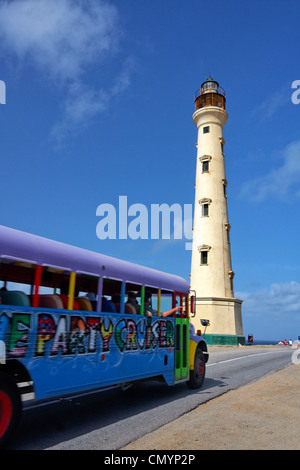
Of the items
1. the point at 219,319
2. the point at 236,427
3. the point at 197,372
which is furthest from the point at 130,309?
the point at 219,319

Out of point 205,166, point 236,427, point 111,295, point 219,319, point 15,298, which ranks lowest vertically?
point 236,427

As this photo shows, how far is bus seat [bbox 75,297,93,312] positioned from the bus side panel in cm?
13

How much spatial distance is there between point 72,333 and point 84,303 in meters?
0.63

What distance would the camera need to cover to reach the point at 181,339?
9422 millimetres

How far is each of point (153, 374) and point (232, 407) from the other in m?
1.79

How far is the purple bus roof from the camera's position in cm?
526

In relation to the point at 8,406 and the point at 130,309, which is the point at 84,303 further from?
the point at 8,406

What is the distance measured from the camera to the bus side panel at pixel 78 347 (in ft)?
17.1

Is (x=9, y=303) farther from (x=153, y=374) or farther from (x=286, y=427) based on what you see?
(x=286, y=427)

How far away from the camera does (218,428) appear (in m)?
6.12

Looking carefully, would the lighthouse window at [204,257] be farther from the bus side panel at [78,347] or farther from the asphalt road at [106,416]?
the bus side panel at [78,347]

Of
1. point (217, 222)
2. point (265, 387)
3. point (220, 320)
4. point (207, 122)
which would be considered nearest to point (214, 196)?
point (217, 222)

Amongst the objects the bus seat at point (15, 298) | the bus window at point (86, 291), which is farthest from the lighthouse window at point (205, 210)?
the bus seat at point (15, 298)
